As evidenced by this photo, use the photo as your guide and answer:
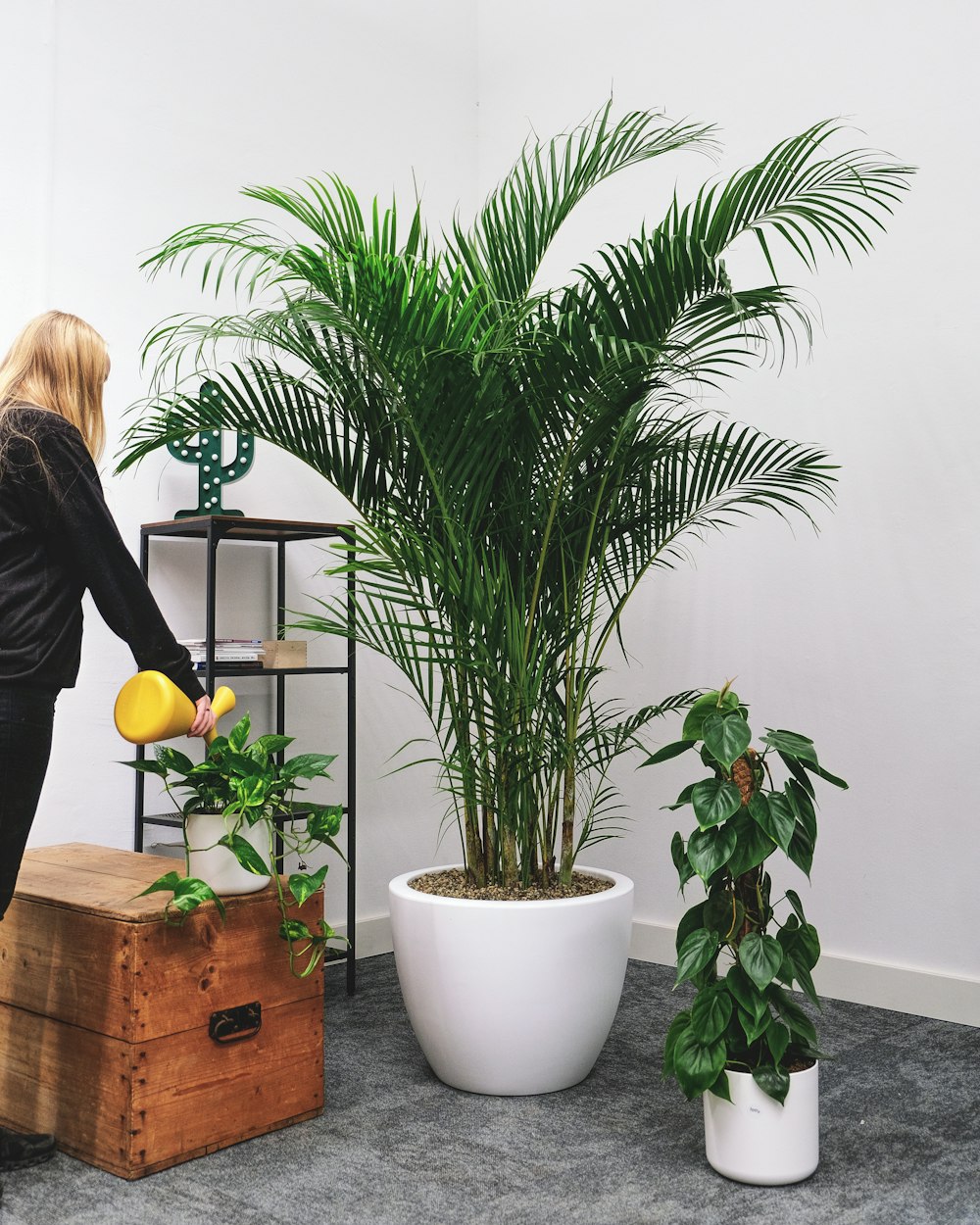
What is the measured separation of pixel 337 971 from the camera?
346 cm

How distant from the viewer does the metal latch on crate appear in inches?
84.0

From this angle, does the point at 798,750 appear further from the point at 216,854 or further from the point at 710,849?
the point at 216,854

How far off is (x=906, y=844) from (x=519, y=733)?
A: 1271 mm

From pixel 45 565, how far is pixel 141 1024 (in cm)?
79

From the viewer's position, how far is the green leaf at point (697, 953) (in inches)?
79.2

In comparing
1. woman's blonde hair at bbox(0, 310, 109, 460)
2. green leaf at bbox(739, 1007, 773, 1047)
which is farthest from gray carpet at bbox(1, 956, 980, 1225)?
woman's blonde hair at bbox(0, 310, 109, 460)

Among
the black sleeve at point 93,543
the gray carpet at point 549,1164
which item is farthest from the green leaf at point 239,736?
the gray carpet at point 549,1164

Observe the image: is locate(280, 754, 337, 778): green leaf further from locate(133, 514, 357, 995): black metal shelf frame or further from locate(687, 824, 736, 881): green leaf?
locate(687, 824, 736, 881): green leaf

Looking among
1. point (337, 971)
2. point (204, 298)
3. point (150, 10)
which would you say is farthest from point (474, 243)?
point (337, 971)

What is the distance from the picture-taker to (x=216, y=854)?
217 centimetres

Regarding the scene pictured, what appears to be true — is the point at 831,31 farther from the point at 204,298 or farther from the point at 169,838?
the point at 169,838

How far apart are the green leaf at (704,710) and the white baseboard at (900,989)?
1.41 metres

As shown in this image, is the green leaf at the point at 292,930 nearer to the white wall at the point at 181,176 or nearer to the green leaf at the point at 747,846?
the green leaf at the point at 747,846

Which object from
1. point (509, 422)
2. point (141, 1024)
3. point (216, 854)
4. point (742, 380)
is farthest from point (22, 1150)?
point (742, 380)
